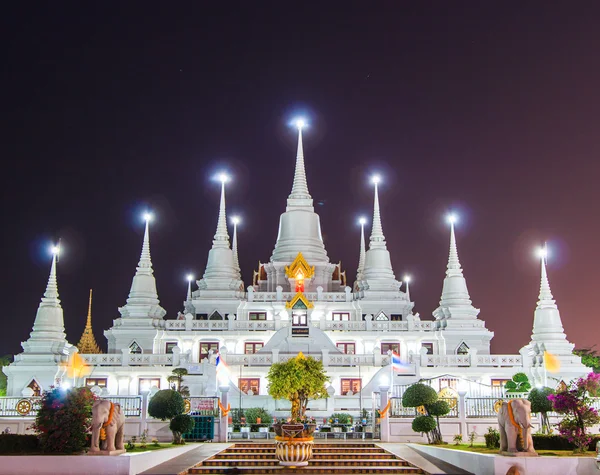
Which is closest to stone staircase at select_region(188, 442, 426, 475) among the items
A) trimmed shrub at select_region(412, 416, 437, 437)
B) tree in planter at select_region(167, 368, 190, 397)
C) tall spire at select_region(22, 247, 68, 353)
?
trimmed shrub at select_region(412, 416, 437, 437)

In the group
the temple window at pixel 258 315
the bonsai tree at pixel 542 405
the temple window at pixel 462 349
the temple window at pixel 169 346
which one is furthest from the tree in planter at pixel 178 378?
the bonsai tree at pixel 542 405

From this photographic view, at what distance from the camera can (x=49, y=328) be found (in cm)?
6181

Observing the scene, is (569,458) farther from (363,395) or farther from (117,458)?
(363,395)

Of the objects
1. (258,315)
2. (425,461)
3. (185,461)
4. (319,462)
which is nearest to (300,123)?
(258,315)

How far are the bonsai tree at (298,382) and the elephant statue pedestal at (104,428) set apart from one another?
1923 centimetres

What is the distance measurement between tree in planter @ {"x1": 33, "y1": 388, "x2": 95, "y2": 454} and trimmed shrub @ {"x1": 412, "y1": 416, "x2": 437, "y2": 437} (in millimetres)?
13317

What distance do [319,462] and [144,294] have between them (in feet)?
139

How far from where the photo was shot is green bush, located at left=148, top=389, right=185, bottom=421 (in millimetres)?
35312

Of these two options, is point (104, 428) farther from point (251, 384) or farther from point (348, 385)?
point (348, 385)

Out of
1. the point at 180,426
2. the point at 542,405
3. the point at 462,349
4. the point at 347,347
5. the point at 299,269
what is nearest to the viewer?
the point at 180,426

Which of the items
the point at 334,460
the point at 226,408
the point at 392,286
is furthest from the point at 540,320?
the point at 334,460

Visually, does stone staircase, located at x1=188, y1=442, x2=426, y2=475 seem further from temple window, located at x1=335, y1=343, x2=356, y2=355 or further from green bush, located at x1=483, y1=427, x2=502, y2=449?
temple window, located at x1=335, y1=343, x2=356, y2=355

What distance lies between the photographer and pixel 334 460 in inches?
1130

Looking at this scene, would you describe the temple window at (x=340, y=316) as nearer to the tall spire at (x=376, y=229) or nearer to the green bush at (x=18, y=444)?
the tall spire at (x=376, y=229)
